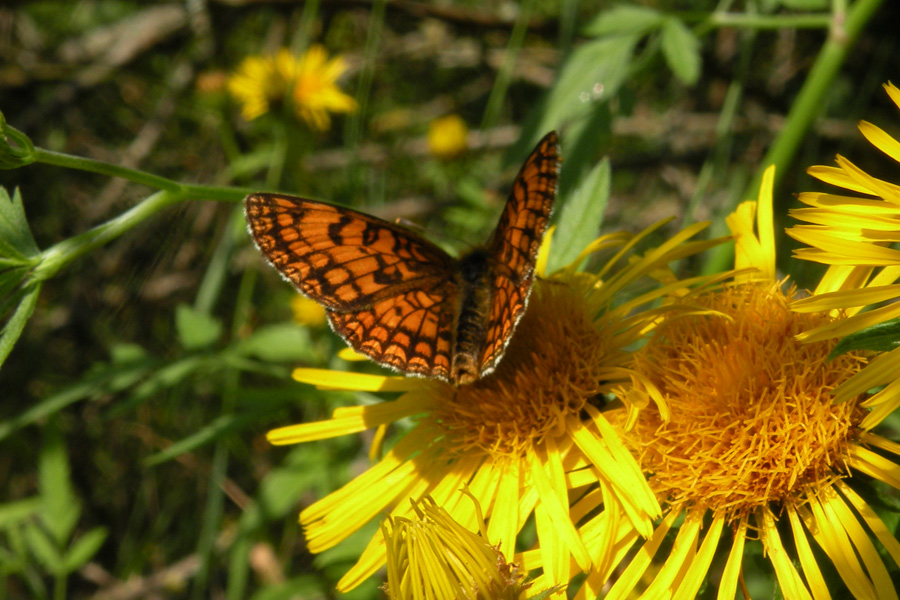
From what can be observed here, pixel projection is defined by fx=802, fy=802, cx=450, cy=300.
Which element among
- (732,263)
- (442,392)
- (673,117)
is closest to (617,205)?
(673,117)

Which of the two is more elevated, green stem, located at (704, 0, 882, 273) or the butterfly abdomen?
green stem, located at (704, 0, 882, 273)

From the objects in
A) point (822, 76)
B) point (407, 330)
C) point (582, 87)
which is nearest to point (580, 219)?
point (407, 330)

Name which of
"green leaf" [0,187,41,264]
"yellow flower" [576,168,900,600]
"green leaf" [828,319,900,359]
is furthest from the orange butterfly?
"green leaf" [828,319,900,359]

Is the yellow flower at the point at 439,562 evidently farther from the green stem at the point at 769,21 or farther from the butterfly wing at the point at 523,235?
the green stem at the point at 769,21

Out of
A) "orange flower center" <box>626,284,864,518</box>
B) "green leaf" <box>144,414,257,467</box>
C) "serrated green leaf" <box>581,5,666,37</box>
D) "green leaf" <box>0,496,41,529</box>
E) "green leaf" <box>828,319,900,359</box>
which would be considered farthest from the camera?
"green leaf" <box>0,496,41,529</box>

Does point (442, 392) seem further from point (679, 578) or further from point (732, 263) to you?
point (732, 263)

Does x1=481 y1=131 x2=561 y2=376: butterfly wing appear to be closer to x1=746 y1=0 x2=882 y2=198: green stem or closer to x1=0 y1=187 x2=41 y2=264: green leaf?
x1=0 y1=187 x2=41 y2=264: green leaf

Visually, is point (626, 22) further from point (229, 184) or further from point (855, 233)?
point (229, 184)
